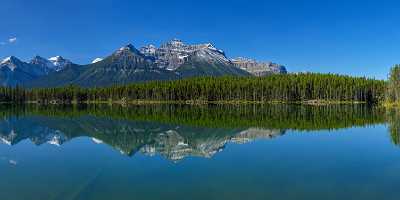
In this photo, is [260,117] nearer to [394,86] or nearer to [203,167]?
[203,167]

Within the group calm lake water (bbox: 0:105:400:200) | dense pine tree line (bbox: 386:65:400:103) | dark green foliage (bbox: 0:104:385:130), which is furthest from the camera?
dense pine tree line (bbox: 386:65:400:103)

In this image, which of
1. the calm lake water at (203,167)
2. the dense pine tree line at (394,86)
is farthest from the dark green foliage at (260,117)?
the dense pine tree line at (394,86)

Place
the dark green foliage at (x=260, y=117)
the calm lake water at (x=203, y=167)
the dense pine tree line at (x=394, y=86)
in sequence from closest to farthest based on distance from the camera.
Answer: the calm lake water at (x=203, y=167) < the dark green foliage at (x=260, y=117) < the dense pine tree line at (x=394, y=86)

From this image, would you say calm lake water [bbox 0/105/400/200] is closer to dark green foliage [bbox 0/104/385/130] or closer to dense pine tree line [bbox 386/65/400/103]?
dark green foliage [bbox 0/104/385/130]

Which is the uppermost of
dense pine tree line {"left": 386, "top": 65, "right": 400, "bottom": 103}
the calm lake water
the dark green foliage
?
dense pine tree line {"left": 386, "top": 65, "right": 400, "bottom": 103}

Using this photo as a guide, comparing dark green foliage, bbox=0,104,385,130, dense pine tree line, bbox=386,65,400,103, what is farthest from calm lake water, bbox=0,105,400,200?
dense pine tree line, bbox=386,65,400,103

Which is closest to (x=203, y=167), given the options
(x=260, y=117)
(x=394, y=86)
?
(x=260, y=117)

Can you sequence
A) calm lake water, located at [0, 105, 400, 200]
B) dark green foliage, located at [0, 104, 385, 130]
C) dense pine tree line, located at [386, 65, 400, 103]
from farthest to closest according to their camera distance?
dense pine tree line, located at [386, 65, 400, 103]
dark green foliage, located at [0, 104, 385, 130]
calm lake water, located at [0, 105, 400, 200]

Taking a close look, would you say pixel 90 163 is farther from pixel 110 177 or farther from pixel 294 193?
pixel 294 193

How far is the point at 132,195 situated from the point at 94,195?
2.06 m

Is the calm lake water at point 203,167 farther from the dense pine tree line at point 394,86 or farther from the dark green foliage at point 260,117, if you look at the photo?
the dense pine tree line at point 394,86

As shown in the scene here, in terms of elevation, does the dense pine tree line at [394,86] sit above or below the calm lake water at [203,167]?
above

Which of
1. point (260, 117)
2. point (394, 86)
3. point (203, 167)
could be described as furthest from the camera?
point (394, 86)

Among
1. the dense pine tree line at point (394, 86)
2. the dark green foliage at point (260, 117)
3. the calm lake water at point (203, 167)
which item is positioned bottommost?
the calm lake water at point (203, 167)
